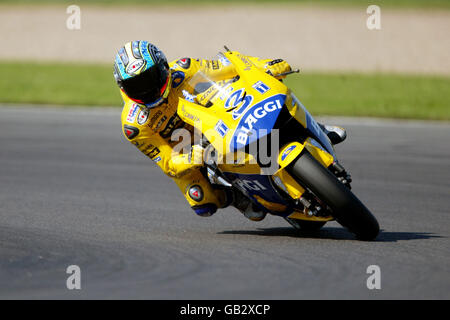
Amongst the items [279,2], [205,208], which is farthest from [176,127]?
[279,2]

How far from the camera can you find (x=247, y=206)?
6.81 metres

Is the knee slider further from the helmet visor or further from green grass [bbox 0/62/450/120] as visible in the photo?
green grass [bbox 0/62/450/120]

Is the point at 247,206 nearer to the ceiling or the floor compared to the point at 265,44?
nearer to the floor

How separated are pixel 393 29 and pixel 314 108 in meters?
9.47

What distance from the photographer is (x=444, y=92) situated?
1627cm

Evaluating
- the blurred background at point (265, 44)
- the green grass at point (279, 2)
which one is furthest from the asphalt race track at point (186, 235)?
the green grass at point (279, 2)

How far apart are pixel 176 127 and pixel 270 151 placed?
942mm

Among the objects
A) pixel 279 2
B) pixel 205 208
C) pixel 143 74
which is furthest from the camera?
pixel 279 2

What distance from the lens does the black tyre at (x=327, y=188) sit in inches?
225

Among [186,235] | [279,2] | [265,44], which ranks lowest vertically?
[186,235]

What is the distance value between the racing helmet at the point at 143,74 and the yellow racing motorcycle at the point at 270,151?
0.22 m

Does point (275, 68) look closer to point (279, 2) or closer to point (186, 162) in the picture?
point (186, 162)

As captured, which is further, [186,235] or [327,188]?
[186,235]
